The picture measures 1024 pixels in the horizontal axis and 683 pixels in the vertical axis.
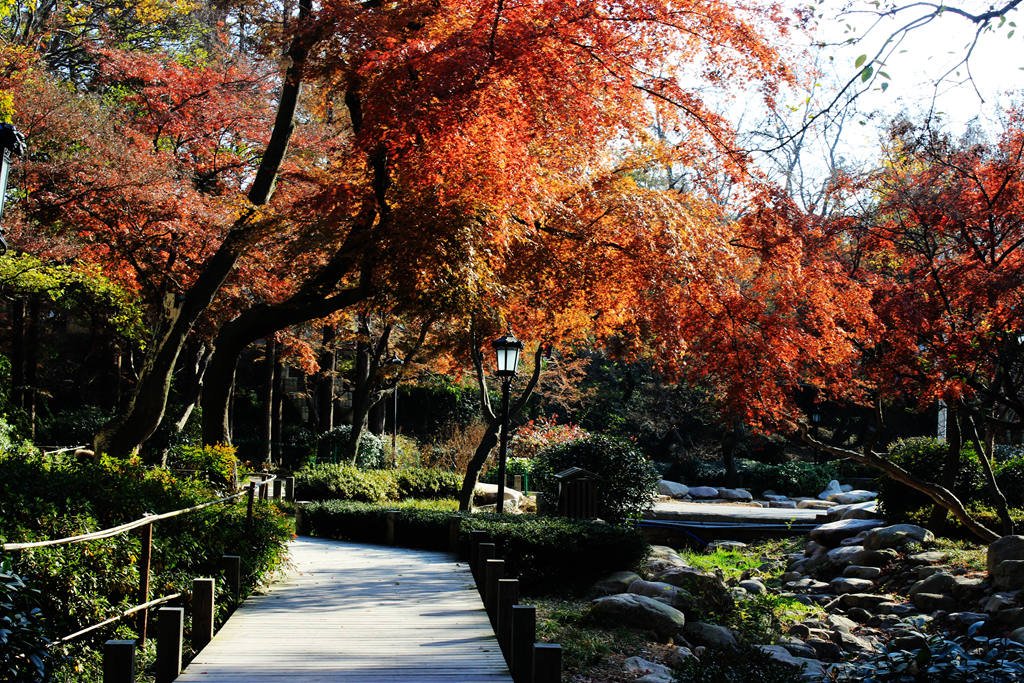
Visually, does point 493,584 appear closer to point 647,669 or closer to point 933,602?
point 647,669

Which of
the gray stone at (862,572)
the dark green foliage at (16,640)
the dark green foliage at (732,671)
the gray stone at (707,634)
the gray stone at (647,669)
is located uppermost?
the dark green foliage at (16,640)

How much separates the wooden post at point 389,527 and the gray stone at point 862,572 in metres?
7.38

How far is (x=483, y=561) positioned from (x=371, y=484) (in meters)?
10.7

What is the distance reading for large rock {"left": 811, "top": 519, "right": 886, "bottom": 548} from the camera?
16.0 meters

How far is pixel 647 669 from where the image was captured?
6582 millimetres

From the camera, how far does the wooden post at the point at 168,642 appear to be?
4.82 metres

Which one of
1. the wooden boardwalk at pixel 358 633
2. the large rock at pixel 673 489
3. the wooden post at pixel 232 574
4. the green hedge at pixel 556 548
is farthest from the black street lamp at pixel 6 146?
the large rock at pixel 673 489

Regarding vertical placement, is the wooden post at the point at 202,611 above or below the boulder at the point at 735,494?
above

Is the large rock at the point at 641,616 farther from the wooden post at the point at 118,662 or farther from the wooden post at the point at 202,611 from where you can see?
the wooden post at the point at 118,662

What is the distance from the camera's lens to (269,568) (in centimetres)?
881

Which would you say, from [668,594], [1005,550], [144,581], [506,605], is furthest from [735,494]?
[144,581]

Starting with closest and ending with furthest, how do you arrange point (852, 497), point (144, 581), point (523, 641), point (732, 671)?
1. point (523, 641)
2. point (732, 671)
3. point (144, 581)
4. point (852, 497)

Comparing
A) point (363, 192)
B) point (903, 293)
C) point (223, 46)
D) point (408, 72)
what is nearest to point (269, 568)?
point (363, 192)

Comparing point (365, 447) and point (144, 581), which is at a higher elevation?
point (365, 447)
